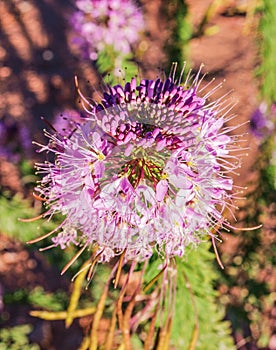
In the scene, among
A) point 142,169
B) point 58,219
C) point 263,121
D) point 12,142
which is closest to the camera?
point 142,169

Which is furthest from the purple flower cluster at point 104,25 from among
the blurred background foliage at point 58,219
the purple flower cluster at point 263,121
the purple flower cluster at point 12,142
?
the purple flower cluster at point 263,121

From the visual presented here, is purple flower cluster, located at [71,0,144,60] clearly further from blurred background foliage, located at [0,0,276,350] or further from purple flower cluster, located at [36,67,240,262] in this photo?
purple flower cluster, located at [36,67,240,262]

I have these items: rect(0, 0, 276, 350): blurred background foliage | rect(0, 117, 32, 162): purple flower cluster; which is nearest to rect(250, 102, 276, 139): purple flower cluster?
rect(0, 0, 276, 350): blurred background foliage

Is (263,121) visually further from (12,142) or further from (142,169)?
(142,169)

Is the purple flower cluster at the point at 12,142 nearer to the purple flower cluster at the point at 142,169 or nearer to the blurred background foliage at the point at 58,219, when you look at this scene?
the blurred background foliage at the point at 58,219

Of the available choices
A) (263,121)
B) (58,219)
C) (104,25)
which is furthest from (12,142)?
(263,121)
